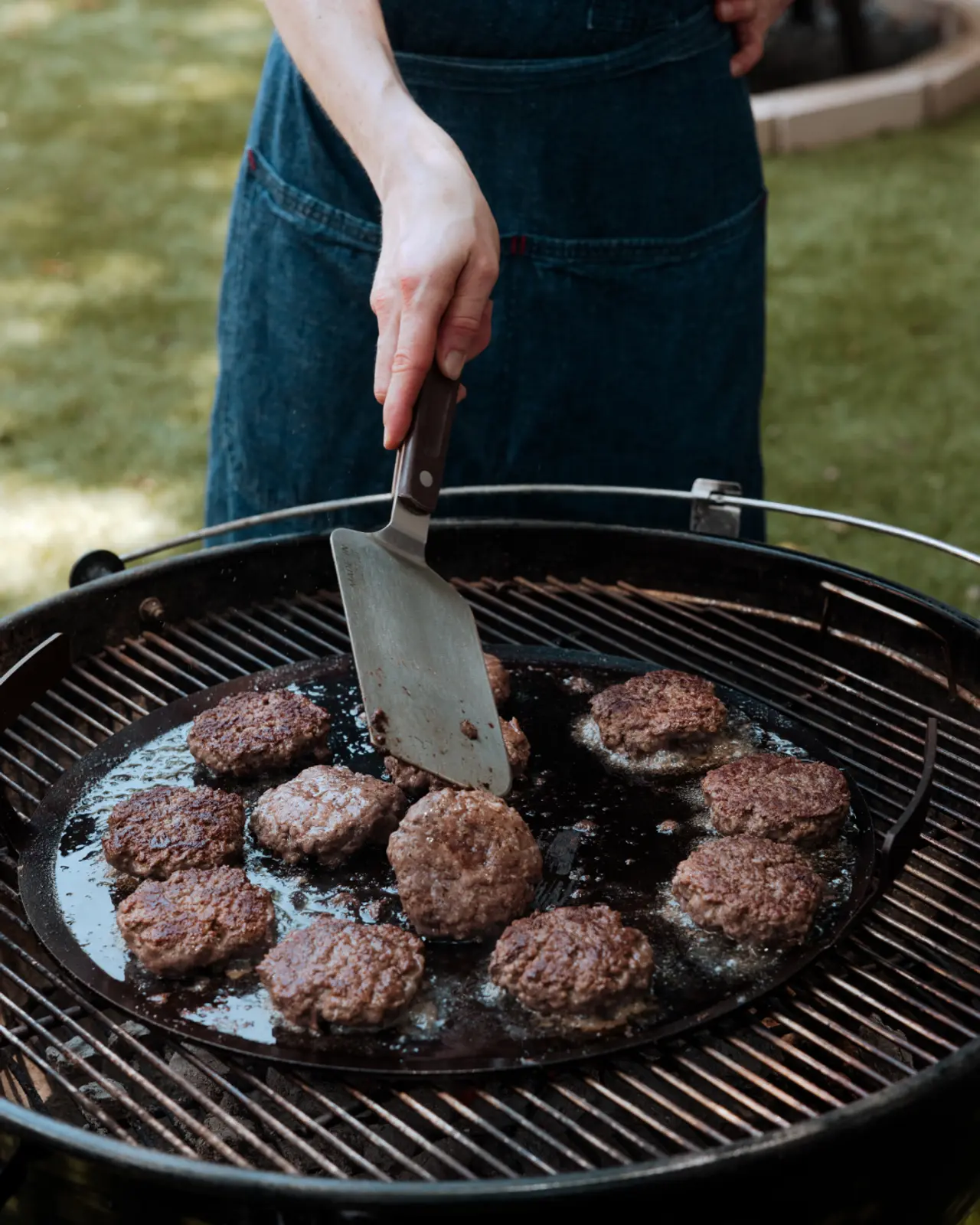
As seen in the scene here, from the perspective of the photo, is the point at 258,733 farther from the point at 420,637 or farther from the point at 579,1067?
the point at 579,1067

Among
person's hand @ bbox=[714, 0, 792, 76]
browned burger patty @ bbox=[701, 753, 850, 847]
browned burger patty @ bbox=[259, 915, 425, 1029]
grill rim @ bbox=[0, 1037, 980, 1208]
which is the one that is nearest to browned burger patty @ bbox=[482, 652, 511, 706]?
browned burger patty @ bbox=[701, 753, 850, 847]

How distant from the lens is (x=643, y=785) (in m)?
2.51

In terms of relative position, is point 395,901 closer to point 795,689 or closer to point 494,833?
point 494,833

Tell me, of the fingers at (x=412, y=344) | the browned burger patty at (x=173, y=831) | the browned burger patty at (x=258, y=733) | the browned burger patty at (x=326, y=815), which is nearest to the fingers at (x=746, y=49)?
the fingers at (x=412, y=344)

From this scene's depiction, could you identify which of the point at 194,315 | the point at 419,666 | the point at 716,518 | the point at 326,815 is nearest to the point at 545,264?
the point at 716,518

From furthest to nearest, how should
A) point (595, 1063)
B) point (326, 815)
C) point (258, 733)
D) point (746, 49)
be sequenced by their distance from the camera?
point (746, 49)
point (258, 733)
point (326, 815)
point (595, 1063)

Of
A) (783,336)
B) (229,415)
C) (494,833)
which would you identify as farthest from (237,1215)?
(783,336)

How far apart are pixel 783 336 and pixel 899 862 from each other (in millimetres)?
5519

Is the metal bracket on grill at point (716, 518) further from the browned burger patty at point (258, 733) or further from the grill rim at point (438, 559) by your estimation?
the browned burger patty at point (258, 733)

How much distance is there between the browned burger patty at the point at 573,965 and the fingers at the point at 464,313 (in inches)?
35.2

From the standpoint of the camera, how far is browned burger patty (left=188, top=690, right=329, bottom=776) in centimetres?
249

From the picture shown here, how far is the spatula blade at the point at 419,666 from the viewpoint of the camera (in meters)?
2.28

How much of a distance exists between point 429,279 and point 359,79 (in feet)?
1.88

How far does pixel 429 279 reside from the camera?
2215 mm
